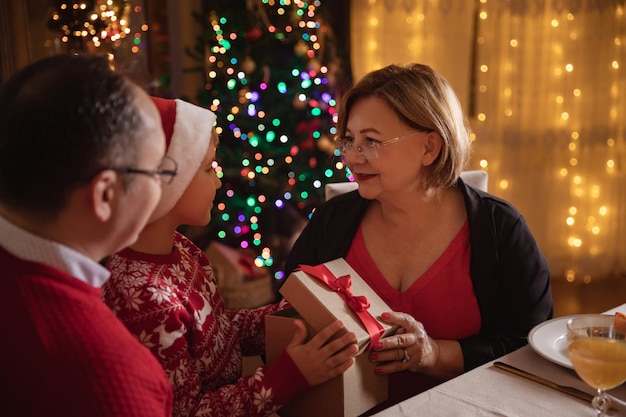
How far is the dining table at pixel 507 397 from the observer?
1121 mm

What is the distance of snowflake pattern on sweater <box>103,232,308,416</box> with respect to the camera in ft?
3.85

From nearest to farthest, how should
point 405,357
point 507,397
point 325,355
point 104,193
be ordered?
1. point 104,193
2. point 507,397
3. point 325,355
4. point 405,357

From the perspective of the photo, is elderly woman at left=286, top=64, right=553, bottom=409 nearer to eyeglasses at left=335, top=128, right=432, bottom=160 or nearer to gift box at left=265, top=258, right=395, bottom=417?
eyeglasses at left=335, top=128, right=432, bottom=160

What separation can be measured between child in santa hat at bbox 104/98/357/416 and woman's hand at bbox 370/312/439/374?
0.14 metres

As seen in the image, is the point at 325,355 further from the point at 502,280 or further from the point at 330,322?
the point at 502,280

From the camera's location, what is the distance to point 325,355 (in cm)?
127

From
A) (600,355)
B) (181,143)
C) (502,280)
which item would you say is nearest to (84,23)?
(181,143)

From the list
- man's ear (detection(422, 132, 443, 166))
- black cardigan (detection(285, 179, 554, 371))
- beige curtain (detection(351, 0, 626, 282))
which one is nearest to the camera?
black cardigan (detection(285, 179, 554, 371))

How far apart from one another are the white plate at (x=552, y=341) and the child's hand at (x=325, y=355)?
1.29ft

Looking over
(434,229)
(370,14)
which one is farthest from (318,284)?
(370,14)

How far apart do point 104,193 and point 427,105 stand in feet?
3.72

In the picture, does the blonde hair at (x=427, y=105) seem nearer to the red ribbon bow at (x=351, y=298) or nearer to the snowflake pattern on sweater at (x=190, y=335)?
the red ribbon bow at (x=351, y=298)

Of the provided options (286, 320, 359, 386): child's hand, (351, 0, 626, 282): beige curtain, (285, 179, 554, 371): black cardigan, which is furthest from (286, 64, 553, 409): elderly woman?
(351, 0, 626, 282): beige curtain

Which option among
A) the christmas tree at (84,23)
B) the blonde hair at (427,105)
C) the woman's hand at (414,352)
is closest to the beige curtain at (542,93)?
the christmas tree at (84,23)
